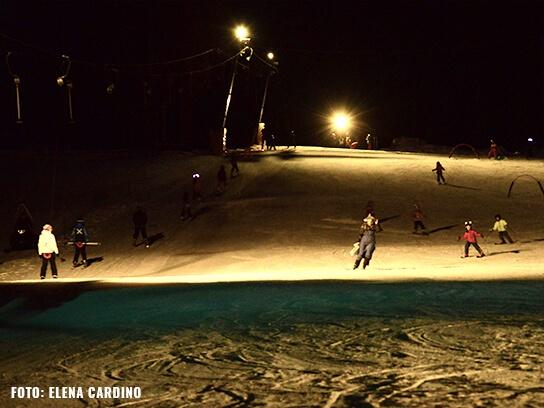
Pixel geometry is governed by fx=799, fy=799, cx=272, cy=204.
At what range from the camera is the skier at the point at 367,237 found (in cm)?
1965

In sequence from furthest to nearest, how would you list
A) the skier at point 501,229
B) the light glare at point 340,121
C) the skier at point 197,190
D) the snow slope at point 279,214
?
the light glare at point 340,121, the skier at point 197,190, the skier at point 501,229, the snow slope at point 279,214

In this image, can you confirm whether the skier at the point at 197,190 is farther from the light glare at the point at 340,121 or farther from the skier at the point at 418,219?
the light glare at the point at 340,121

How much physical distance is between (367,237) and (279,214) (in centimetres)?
1191

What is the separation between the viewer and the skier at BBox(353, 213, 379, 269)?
774 inches

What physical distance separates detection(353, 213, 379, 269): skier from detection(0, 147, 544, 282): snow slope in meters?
0.52

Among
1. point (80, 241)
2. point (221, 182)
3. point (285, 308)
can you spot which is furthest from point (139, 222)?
point (285, 308)

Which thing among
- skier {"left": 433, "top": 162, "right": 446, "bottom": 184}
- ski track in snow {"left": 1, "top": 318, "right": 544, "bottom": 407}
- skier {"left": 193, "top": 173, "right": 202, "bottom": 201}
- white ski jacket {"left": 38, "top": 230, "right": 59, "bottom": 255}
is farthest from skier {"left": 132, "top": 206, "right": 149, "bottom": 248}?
skier {"left": 433, "top": 162, "right": 446, "bottom": 184}

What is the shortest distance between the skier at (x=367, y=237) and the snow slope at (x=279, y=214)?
52cm

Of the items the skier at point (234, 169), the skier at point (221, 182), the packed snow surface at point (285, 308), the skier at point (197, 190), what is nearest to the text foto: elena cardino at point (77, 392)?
the packed snow surface at point (285, 308)

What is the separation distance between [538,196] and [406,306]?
26.4 meters

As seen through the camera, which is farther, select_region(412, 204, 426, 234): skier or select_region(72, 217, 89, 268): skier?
select_region(412, 204, 426, 234): skier

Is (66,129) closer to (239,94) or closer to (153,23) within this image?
(153,23)

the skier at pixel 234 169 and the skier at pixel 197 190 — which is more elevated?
the skier at pixel 234 169

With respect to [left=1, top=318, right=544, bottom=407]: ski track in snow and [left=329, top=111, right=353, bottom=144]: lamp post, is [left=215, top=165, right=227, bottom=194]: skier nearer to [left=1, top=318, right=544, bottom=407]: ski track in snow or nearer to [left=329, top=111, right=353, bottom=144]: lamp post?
[left=1, top=318, right=544, bottom=407]: ski track in snow
